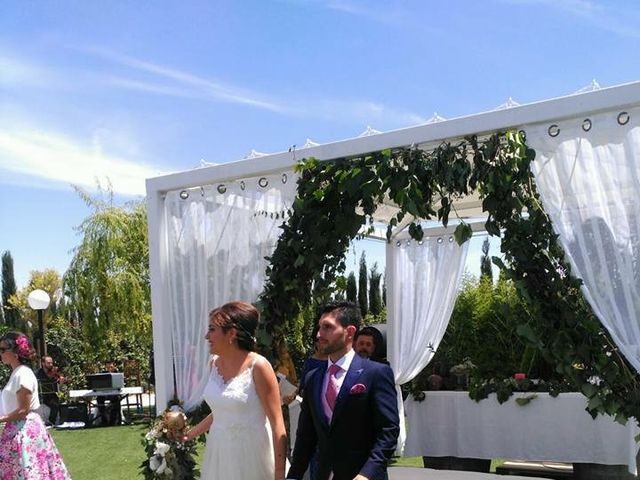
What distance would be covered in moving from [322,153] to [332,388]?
8.38 ft

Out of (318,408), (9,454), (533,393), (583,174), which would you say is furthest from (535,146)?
(9,454)

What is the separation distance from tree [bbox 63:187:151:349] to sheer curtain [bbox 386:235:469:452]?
28.8 ft

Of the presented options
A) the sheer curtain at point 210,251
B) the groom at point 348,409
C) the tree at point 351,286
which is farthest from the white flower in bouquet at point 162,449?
the tree at point 351,286

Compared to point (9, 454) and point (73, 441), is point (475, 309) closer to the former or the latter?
point (73, 441)

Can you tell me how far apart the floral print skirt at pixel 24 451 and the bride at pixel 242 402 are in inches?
107

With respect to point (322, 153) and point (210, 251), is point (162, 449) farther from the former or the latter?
point (322, 153)

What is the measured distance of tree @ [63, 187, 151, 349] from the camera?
16.6m

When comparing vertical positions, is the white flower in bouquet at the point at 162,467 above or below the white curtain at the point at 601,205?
below

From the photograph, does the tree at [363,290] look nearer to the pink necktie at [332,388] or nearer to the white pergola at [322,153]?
the white pergola at [322,153]

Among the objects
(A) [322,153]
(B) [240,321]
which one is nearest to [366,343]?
(A) [322,153]

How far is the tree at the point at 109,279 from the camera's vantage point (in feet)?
54.4

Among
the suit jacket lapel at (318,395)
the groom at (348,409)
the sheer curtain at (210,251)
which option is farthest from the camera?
the sheer curtain at (210,251)

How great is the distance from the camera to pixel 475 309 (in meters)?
11.4

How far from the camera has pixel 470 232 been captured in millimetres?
5016
